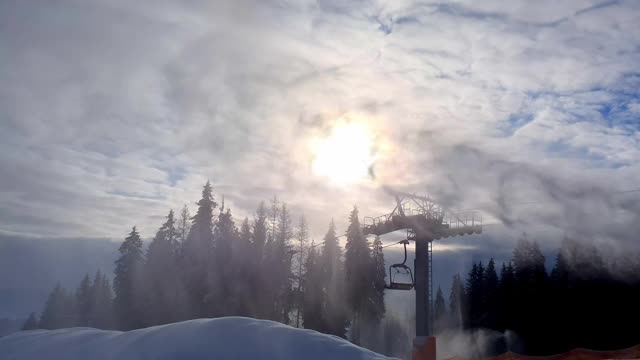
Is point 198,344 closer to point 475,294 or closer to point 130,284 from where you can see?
point 130,284

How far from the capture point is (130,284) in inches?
2189

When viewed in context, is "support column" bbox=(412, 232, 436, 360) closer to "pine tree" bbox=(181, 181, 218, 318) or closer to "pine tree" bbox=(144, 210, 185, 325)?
"pine tree" bbox=(181, 181, 218, 318)

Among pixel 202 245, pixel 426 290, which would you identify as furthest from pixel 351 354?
pixel 202 245

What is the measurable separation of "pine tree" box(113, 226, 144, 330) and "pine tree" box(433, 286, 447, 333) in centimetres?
4199

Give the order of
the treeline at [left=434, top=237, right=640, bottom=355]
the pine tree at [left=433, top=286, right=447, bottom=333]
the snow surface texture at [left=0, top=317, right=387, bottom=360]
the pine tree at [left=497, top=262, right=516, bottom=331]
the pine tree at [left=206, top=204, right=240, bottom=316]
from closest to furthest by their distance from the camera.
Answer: the snow surface texture at [left=0, top=317, right=387, bottom=360] → the pine tree at [left=206, top=204, right=240, bottom=316] → the treeline at [left=434, top=237, right=640, bottom=355] → the pine tree at [left=497, top=262, right=516, bottom=331] → the pine tree at [left=433, top=286, right=447, bottom=333]

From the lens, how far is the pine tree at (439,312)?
270ft

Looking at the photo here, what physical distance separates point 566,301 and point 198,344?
5124cm

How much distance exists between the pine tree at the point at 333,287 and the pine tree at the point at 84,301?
79.9 ft

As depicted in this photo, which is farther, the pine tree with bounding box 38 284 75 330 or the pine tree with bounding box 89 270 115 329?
the pine tree with bounding box 38 284 75 330

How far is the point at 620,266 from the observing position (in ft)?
163

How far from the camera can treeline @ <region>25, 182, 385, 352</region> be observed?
50062mm

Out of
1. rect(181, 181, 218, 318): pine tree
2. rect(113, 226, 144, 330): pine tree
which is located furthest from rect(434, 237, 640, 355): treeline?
rect(113, 226, 144, 330): pine tree

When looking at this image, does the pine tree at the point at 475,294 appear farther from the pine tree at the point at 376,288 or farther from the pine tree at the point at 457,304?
the pine tree at the point at 376,288

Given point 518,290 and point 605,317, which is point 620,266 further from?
point 518,290
